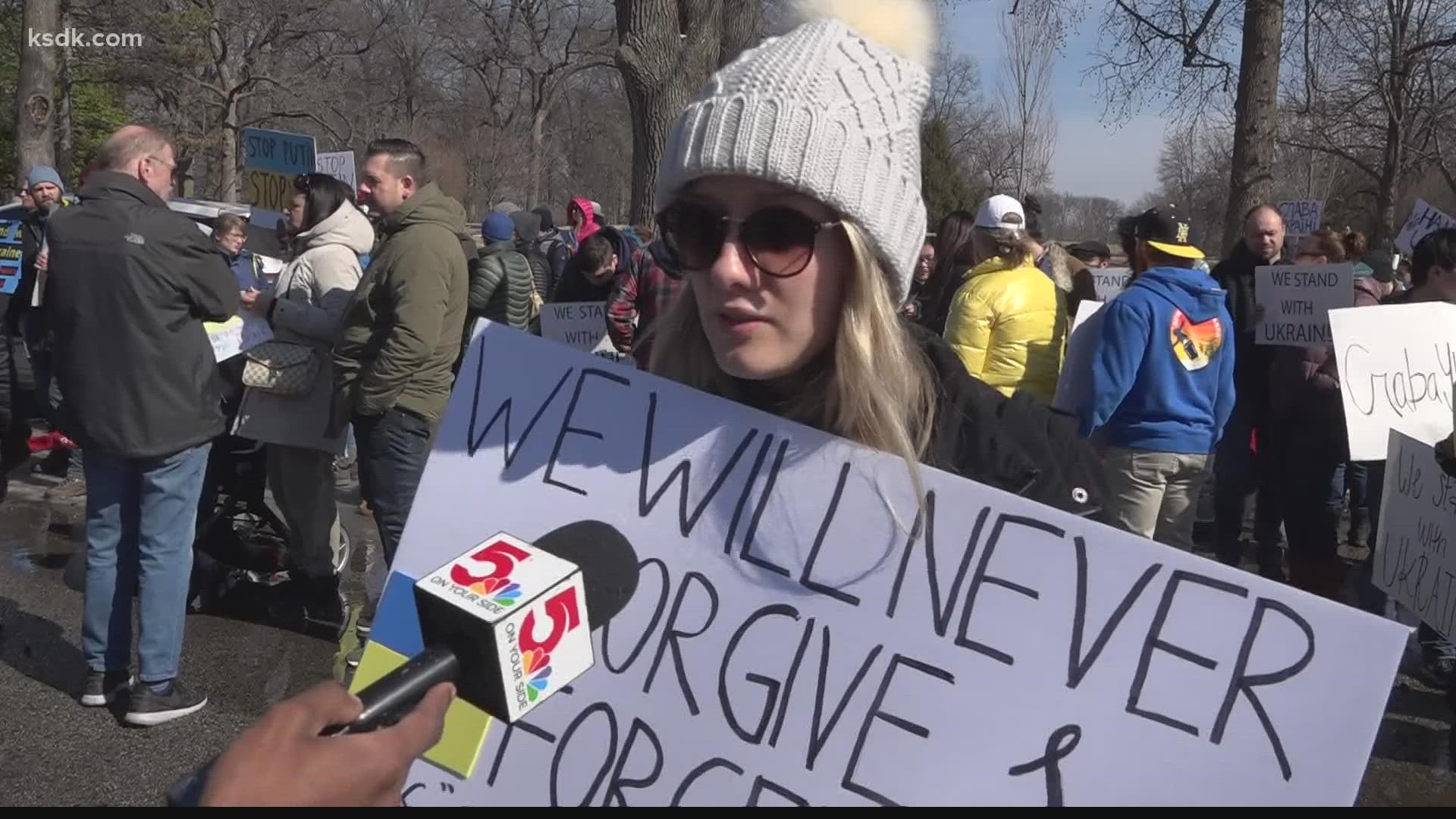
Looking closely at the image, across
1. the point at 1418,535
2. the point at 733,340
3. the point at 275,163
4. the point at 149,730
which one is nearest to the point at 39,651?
the point at 149,730

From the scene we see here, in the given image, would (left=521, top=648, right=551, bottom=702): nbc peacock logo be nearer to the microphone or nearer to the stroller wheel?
the microphone

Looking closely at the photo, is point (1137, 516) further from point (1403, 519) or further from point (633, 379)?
point (633, 379)

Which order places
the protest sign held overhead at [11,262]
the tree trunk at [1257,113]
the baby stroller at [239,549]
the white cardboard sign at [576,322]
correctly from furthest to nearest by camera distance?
the tree trunk at [1257,113], the protest sign held overhead at [11,262], the white cardboard sign at [576,322], the baby stroller at [239,549]

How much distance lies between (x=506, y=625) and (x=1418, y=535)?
3.48 meters

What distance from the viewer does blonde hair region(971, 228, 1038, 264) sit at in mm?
4555

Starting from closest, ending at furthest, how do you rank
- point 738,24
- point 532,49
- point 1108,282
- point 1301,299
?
point 1301,299 → point 738,24 → point 1108,282 → point 532,49

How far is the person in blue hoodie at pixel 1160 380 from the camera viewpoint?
163 inches

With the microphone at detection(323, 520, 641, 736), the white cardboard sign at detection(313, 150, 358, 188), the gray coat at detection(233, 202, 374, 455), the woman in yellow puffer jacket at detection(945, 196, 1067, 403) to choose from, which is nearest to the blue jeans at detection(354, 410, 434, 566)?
the gray coat at detection(233, 202, 374, 455)

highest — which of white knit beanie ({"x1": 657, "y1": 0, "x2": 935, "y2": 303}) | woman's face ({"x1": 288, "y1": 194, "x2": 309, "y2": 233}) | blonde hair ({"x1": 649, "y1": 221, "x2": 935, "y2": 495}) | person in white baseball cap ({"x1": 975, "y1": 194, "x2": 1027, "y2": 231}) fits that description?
person in white baseball cap ({"x1": 975, "y1": 194, "x2": 1027, "y2": 231})

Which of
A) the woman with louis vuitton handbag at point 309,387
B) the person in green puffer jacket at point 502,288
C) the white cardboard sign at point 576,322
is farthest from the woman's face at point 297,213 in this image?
the white cardboard sign at point 576,322

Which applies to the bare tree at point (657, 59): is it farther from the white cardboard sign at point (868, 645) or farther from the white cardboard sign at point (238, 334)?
the white cardboard sign at point (868, 645)

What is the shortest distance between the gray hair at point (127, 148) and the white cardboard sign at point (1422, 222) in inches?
353

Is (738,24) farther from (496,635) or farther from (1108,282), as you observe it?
(496,635)

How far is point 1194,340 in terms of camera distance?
4266 mm
